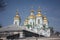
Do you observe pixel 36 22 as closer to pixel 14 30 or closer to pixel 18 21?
pixel 18 21

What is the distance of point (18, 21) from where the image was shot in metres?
11.0

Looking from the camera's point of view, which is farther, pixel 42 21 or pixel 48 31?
pixel 42 21

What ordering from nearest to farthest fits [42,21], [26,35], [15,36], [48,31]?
[15,36] → [26,35] → [48,31] → [42,21]

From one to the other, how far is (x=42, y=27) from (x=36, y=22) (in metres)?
0.83

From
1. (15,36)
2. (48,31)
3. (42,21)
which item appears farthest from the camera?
(42,21)

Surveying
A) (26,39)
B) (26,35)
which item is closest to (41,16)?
(26,35)

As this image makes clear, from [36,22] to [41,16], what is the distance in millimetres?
596

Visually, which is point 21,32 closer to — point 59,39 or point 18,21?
point 59,39

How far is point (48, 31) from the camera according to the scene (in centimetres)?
1092

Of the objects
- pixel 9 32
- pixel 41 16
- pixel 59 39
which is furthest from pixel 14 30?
pixel 41 16

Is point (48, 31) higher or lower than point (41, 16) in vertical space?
lower

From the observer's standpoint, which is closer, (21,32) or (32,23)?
(21,32)

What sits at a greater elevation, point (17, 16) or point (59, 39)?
point (17, 16)

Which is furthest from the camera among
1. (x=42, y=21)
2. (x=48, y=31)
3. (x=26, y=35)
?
(x=42, y=21)
